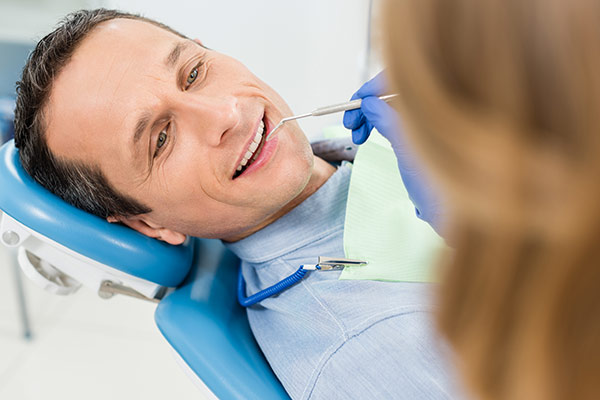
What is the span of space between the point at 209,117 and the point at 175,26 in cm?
205

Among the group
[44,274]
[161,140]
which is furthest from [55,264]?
[161,140]

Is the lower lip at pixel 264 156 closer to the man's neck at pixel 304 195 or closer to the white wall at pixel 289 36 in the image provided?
the man's neck at pixel 304 195

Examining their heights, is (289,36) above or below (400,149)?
below

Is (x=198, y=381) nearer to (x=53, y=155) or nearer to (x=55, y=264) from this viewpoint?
(x=55, y=264)

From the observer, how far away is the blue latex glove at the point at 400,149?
884mm

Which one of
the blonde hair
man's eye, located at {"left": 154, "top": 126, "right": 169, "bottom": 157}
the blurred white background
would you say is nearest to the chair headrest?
man's eye, located at {"left": 154, "top": 126, "right": 169, "bottom": 157}

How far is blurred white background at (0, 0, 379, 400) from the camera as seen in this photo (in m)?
2.11

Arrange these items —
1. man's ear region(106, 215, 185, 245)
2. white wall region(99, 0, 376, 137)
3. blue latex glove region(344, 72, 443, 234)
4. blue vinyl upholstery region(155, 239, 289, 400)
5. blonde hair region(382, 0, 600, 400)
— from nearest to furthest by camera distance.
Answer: blonde hair region(382, 0, 600, 400), blue latex glove region(344, 72, 443, 234), blue vinyl upholstery region(155, 239, 289, 400), man's ear region(106, 215, 185, 245), white wall region(99, 0, 376, 137)

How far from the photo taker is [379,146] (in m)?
1.33

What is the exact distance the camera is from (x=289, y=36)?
113 inches

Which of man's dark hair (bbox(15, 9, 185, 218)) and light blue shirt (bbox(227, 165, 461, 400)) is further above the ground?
man's dark hair (bbox(15, 9, 185, 218))

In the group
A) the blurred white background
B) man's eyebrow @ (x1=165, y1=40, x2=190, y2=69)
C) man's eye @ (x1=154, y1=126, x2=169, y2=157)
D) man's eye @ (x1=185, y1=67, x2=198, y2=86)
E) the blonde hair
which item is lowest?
the blurred white background

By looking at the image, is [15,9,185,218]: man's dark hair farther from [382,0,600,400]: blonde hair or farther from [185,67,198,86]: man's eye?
[382,0,600,400]: blonde hair

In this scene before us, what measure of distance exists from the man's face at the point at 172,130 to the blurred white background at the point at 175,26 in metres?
0.81
